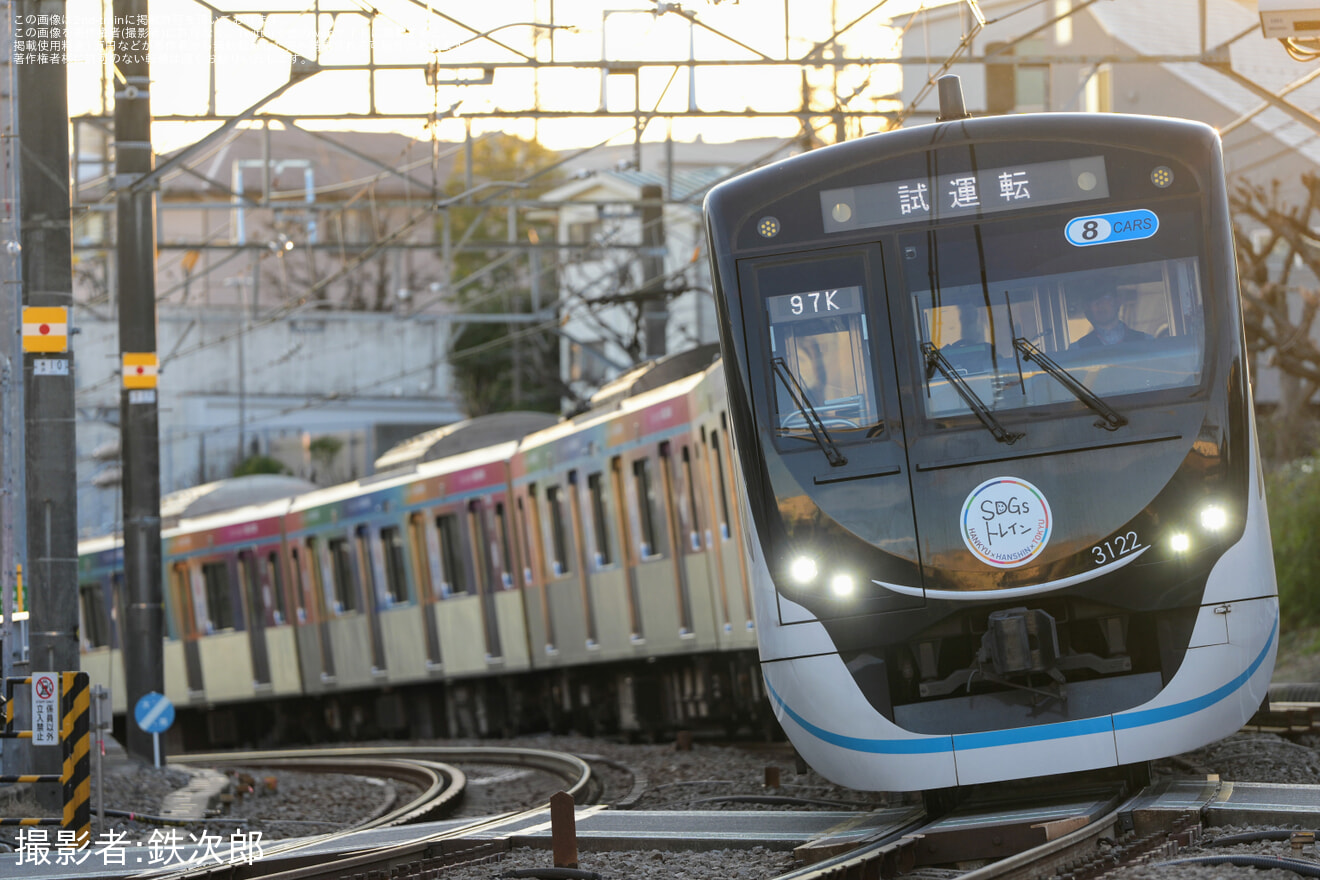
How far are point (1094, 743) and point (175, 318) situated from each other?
126 feet

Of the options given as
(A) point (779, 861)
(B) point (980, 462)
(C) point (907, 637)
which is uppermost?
(B) point (980, 462)

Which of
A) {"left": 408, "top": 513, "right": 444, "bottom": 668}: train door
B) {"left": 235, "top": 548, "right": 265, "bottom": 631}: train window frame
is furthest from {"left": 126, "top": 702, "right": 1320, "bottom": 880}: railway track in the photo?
{"left": 235, "top": 548, "right": 265, "bottom": 631}: train window frame

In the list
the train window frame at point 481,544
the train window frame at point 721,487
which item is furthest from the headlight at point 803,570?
the train window frame at point 481,544

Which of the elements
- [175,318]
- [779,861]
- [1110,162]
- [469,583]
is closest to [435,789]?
[469,583]

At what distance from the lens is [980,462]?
310 inches

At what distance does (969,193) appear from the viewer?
8.18m

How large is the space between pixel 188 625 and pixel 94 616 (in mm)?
2058

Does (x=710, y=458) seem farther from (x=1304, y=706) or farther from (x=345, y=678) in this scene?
(x=345, y=678)

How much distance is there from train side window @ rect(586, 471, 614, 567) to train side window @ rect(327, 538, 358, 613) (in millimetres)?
5783

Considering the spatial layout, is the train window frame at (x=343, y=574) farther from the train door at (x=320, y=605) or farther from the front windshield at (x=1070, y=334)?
the front windshield at (x=1070, y=334)

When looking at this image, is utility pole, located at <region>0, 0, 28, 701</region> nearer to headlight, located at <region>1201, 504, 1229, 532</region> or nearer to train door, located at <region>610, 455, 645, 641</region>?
train door, located at <region>610, 455, 645, 641</region>

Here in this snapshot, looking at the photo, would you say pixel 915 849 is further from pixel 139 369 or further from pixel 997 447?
pixel 139 369

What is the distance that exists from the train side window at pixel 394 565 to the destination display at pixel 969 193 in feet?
42.6

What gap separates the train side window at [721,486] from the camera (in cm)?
1301
